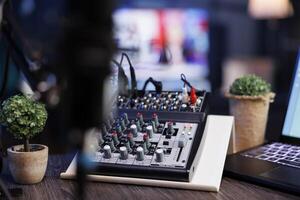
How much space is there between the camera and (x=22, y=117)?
834 mm

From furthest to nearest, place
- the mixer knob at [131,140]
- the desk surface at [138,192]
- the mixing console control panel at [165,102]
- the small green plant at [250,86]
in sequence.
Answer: the small green plant at [250,86]
the mixing console control panel at [165,102]
the mixer knob at [131,140]
the desk surface at [138,192]

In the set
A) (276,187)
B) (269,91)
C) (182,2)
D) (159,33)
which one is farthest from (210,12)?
(276,187)

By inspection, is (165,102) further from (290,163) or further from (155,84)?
(290,163)

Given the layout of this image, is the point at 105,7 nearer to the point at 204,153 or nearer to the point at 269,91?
the point at 204,153

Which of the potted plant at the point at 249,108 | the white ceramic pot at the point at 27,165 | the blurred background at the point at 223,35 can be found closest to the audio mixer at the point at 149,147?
the white ceramic pot at the point at 27,165

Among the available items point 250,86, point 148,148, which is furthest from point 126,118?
point 250,86

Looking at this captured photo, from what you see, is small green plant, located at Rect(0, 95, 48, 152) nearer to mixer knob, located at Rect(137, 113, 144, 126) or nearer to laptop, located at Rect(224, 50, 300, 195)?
mixer knob, located at Rect(137, 113, 144, 126)

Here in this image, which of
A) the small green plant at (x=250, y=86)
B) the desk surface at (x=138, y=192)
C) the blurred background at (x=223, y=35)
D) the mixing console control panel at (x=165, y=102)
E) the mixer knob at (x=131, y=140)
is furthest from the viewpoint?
the blurred background at (x=223, y=35)

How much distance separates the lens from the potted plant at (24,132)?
2.73 ft

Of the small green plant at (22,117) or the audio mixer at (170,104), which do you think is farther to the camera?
the audio mixer at (170,104)

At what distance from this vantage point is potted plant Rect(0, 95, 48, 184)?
2.73 feet

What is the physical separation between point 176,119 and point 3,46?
0.50 metres

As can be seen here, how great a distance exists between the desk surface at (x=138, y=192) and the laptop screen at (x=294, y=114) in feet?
0.91

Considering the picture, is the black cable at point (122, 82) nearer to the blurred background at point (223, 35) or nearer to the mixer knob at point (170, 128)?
the mixer knob at point (170, 128)
